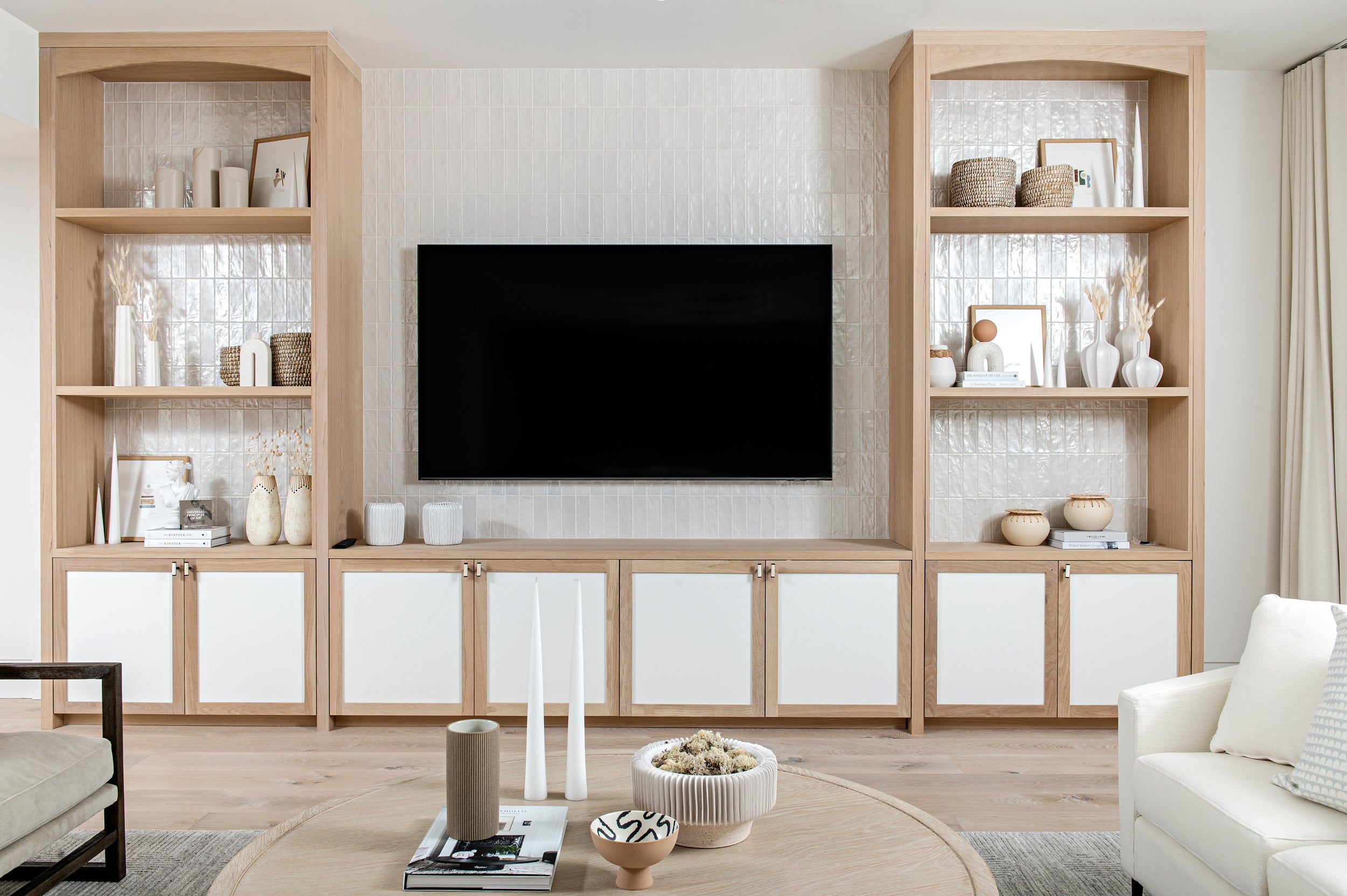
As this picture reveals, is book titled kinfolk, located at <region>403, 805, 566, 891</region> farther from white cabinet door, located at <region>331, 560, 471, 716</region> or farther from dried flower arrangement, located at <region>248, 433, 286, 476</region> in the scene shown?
dried flower arrangement, located at <region>248, 433, 286, 476</region>

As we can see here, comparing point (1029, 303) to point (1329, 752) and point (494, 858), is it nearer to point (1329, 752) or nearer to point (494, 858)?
point (1329, 752)

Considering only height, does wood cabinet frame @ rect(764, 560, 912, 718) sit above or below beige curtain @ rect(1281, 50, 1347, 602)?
A: below

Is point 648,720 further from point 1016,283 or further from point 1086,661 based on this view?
point 1016,283

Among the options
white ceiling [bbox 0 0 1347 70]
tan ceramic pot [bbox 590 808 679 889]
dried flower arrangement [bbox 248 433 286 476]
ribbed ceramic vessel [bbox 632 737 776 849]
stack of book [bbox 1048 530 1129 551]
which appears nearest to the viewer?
tan ceramic pot [bbox 590 808 679 889]

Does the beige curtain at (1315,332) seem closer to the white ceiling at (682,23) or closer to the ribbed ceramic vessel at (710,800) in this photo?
the white ceiling at (682,23)

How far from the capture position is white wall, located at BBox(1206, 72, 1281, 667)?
3498 millimetres

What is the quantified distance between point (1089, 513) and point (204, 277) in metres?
3.73

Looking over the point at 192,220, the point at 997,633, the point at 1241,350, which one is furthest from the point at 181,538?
the point at 1241,350

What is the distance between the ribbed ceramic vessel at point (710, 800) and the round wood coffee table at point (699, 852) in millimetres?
32

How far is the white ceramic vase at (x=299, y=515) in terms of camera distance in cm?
328

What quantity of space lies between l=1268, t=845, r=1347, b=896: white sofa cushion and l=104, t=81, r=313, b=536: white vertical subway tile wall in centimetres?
341

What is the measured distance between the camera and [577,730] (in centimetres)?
165

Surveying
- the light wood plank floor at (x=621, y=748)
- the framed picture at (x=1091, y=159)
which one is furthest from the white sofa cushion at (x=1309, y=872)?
the framed picture at (x=1091, y=159)

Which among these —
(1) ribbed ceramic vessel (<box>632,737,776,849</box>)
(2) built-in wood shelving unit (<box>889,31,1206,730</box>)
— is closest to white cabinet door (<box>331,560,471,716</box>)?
(2) built-in wood shelving unit (<box>889,31,1206,730</box>)
